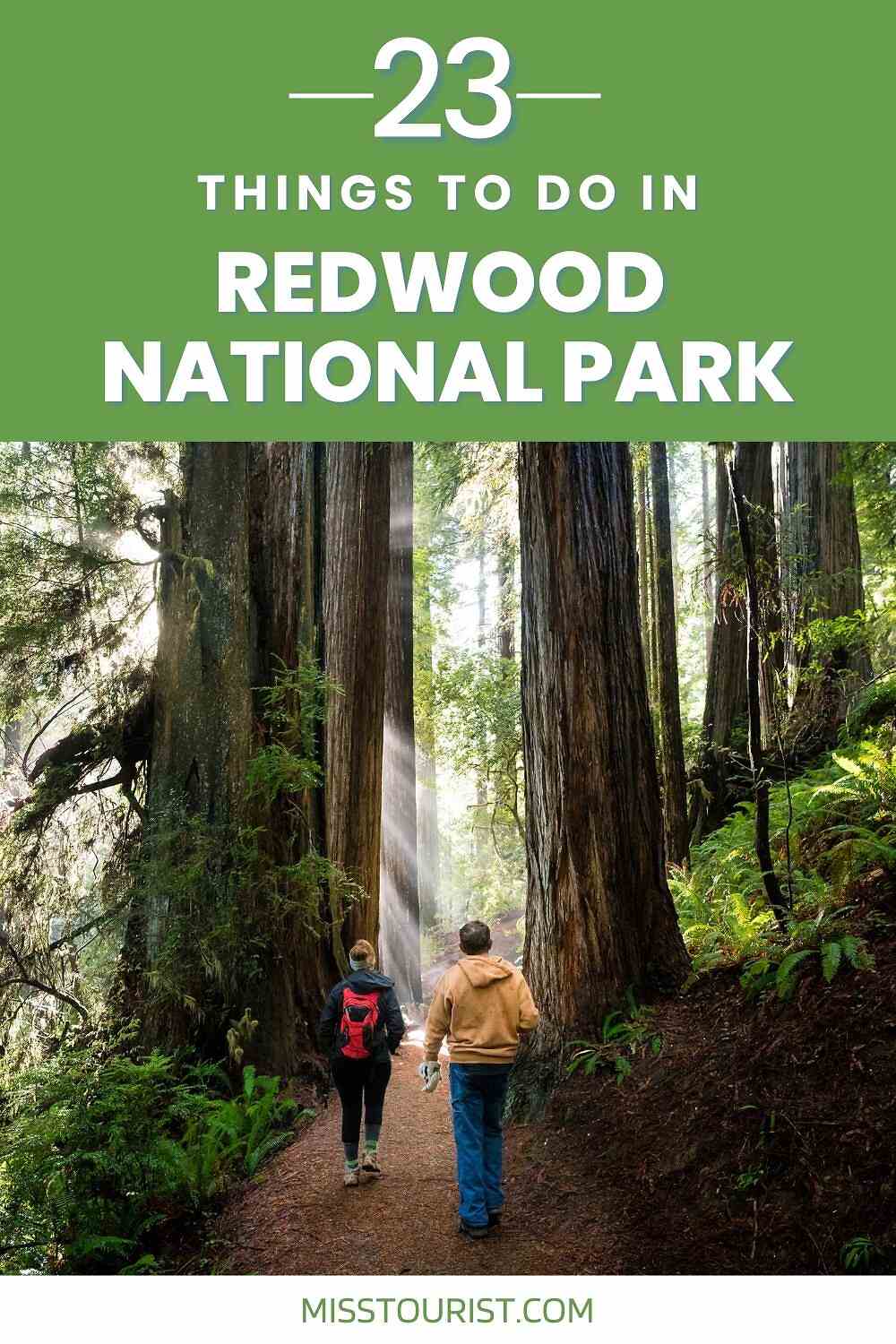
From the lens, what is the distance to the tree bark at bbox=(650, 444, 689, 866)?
10.1 meters

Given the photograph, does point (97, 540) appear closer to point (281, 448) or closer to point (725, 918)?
point (281, 448)

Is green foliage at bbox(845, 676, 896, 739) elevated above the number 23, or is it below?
below

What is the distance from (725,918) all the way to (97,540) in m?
6.10

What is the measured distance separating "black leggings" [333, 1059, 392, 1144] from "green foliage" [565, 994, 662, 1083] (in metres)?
1.27

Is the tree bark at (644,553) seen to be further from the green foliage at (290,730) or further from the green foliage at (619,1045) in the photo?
the green foliage at (619,1045)

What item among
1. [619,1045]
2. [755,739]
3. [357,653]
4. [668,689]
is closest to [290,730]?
[357,653]

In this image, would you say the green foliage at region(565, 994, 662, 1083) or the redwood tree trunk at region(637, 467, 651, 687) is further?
the redwood tree trunk at region(637, 467, 651, 687)

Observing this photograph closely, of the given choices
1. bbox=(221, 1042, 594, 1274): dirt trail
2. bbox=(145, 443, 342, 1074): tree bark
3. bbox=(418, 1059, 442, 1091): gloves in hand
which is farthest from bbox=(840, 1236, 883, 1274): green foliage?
bbox=(145, 443, 342, 1074): tree bark

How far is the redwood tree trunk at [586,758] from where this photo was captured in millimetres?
6297

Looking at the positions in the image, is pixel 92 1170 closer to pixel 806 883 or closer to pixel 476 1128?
pixel 476 1128

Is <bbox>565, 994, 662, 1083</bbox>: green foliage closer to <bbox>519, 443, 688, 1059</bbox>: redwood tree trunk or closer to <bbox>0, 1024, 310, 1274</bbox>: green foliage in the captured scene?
<bbox>519, 443, 688, 1059</bbox>: redwood tree trunk

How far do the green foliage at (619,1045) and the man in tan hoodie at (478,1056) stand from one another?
43.4 inches

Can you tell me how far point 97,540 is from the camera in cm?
782

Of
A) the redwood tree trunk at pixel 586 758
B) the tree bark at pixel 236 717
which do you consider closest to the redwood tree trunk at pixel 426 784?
the tree bark at pixel 236 717
